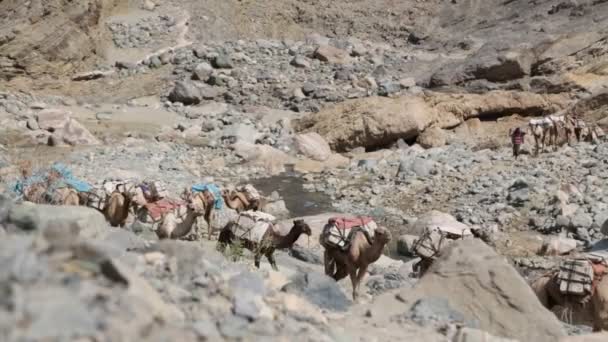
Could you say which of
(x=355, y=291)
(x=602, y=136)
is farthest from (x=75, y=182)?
(x=602, y=136)

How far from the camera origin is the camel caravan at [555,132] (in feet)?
54.8

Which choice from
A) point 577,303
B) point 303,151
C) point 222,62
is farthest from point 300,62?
point 577,303

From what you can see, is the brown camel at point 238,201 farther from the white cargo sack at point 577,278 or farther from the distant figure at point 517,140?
the distant figure at point 517,140

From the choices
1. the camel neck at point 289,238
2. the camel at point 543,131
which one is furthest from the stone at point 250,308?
the camel at point 543,131

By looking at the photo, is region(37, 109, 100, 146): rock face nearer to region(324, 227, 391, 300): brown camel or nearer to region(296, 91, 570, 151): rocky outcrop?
region(296, 91, 570, 151): rocky outcrop

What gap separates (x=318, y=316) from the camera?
5000 mm

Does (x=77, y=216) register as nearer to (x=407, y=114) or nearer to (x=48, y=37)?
(x=407, y=114)

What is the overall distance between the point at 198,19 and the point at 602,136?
17437 mm

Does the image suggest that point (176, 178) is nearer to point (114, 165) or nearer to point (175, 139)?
point (114, 165)

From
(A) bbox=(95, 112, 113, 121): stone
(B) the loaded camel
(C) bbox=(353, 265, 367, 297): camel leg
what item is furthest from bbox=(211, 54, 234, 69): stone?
(C) bbox=(353, 265, 367, 297): camel leg

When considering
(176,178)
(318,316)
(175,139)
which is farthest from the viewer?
(175,139)

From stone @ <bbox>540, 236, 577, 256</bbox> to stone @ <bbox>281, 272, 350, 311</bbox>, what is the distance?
6.46 m

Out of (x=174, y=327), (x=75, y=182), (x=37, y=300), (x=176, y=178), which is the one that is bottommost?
(x=176, y=178)

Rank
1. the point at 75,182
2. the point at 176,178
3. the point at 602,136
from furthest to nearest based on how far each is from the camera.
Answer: the point at 602,136, the point at 176,178, the point at 75,182
